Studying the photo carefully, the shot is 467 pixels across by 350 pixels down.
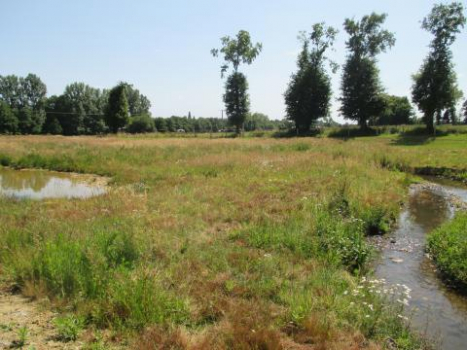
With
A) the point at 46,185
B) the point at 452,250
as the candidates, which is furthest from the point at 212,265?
the point at 46,185

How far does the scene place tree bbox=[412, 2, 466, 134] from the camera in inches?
1932

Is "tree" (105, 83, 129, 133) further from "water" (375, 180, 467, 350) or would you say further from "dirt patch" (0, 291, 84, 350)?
"dirt patch" (0, 291, 84, 350)

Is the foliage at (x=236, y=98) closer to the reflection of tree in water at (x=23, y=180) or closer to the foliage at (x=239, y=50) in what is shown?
the foliage at (x=239, y=50)

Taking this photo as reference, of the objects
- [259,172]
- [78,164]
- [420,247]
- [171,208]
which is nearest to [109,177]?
[78,164]

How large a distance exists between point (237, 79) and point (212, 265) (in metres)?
65.4

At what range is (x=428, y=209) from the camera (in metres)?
15.6

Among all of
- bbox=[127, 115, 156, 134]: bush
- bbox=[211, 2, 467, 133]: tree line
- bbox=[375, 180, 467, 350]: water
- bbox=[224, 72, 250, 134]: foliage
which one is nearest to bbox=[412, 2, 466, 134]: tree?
bbox=[211, 2, 467, 133]: tree line

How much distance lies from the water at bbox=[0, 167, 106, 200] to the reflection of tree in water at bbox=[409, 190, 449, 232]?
1336 cm

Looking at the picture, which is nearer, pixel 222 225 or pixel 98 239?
pixel 98 239

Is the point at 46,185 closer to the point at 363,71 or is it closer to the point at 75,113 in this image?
the point at 363,71

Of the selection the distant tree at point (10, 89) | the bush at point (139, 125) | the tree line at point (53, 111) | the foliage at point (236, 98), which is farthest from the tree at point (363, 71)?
the distant tree at point (10, 89)

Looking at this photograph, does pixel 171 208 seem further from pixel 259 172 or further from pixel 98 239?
pixel 259 172

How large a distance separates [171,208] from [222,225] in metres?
2.37

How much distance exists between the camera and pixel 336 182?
16781 millimetres
